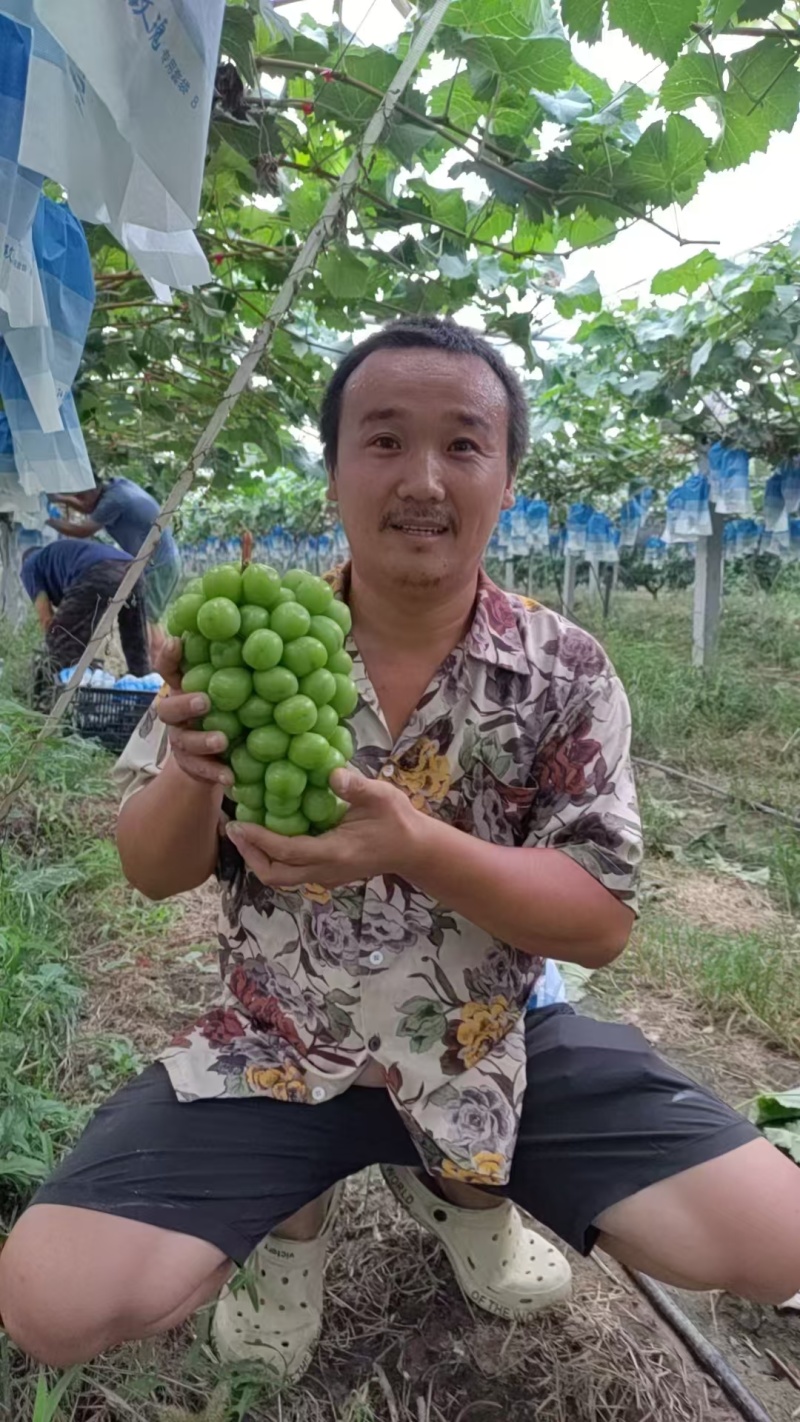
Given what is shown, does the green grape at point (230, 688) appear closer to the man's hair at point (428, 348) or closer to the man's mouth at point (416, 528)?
the man's mouth at point (416, 528)

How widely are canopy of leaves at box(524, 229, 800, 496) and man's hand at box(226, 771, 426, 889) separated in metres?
2.77

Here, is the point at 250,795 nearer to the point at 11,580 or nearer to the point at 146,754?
the point at 146,754

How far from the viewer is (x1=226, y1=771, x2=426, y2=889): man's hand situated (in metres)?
1.34

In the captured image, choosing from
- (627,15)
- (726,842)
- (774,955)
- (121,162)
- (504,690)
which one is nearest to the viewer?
(121,162)

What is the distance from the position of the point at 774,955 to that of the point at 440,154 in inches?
124

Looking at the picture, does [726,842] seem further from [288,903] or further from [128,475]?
[128,475]

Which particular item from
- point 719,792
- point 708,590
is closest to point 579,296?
point 719,792

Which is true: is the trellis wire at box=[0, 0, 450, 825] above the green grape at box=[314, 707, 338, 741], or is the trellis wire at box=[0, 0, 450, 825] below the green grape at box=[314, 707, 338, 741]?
above

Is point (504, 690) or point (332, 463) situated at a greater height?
point (332, 463)

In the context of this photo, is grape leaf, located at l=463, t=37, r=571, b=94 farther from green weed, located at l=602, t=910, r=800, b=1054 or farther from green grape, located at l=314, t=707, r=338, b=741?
green weed, located at l=602, t=910, r=800, b=1054

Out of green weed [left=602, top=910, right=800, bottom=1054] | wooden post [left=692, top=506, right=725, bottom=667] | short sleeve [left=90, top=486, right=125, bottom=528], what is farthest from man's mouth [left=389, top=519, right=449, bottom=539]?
wooden post [left=692, top=506, right=725, bottom=667]

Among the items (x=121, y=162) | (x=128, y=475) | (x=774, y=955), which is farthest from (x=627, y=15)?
(x=128, y=475)

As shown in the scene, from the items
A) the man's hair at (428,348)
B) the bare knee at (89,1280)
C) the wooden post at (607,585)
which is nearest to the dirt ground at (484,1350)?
the bare knee at (89,1280)

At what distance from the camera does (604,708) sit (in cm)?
186
